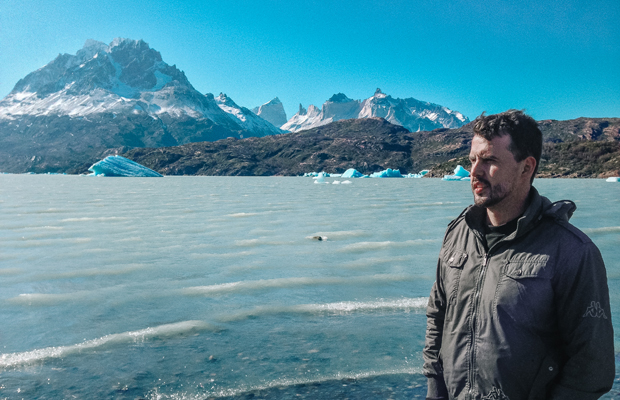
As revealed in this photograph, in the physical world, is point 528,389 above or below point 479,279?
below

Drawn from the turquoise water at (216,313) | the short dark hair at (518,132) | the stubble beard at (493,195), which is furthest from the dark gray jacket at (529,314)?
the turquoise water at (216,313)

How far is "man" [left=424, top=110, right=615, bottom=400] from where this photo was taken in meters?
2.13

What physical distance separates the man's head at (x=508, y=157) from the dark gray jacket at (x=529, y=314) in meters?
0.12

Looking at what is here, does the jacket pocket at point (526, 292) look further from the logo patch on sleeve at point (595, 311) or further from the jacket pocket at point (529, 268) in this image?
the logo patch on sleeve at point (595, 311)

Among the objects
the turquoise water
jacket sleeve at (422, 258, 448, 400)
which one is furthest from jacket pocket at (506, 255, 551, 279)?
the turquoise water

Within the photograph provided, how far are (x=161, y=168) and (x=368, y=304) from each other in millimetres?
189025

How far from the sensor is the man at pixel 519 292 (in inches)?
83.7

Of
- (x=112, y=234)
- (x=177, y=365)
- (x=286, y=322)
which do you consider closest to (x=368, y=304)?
(x=286, y=322)

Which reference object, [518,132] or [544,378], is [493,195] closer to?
[518,132]

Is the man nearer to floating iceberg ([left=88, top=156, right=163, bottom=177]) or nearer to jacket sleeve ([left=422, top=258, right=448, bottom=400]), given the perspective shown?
jacket sleeve ([left=422, top=258, right=448, bottom=400])

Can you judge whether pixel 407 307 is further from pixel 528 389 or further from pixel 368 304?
pixel 528 389

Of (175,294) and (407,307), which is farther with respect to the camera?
(175,294)

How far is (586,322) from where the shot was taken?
2111 mm

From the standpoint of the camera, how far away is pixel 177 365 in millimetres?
4727
